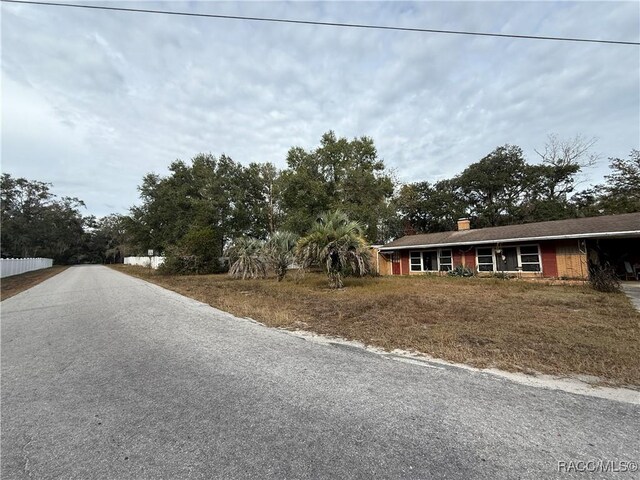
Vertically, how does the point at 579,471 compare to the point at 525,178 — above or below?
below

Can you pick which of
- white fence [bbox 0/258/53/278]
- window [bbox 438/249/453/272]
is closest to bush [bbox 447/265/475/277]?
window [bbox 438/249/453/272]

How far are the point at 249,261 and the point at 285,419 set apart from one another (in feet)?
56.4

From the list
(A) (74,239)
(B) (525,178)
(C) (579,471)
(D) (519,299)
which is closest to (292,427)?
(C) (579,471)

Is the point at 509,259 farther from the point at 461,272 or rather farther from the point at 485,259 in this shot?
the point at 461,272

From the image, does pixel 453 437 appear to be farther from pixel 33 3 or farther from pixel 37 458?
pixel 33 3

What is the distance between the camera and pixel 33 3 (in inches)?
220

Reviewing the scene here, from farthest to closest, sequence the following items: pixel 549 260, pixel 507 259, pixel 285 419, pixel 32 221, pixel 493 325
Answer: pixel 32 221 → pixel 507 259 → pixel 549 260 → pixel 493 325 → pixel 285 419

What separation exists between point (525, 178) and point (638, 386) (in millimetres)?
35452

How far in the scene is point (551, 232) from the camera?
626 inches

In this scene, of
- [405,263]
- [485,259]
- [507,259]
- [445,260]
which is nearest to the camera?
[507,259]

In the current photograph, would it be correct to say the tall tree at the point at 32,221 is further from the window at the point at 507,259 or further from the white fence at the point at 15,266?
the window at the point at 507,259

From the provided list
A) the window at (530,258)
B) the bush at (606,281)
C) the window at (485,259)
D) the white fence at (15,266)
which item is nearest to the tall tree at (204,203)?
the white fence at (15,266)

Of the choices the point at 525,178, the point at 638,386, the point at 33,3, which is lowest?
the point at 638,386

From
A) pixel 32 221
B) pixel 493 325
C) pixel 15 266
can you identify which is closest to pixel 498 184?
pixel 493 325
